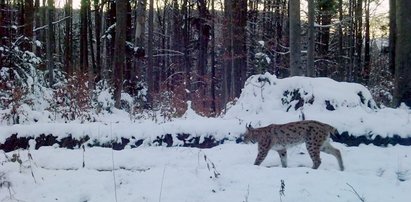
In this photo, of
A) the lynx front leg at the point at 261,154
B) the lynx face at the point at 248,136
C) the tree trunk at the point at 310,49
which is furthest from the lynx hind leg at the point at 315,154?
the tree trunk at the point at 310,49

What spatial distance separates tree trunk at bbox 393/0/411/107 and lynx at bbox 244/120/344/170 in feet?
17.6

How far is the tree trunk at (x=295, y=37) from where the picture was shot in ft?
48.6

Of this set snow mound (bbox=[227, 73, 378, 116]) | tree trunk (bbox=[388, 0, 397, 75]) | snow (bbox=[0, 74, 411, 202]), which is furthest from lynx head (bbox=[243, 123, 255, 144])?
tree trunk (bbox=[388, 0, 397, 75])

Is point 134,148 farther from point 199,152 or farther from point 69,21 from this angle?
point 69,21

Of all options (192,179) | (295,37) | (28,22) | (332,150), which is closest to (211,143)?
(332,150)

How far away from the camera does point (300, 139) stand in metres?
7.89

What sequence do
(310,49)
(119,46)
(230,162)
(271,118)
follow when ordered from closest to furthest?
1. (230,162)
2. (271,118)
3. (119,46)
4. (310,49)

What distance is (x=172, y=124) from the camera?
9.42m

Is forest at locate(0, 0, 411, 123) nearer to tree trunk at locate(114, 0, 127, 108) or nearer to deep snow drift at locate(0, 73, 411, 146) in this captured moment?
tree trunk at locate(114, 0, 127, 108)

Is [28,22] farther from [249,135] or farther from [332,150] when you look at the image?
[332,150]

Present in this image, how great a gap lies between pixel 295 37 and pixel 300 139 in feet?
25.1

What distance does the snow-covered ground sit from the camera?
579cm

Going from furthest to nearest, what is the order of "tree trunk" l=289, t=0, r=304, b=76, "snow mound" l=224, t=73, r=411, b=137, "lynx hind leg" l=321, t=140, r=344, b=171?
"tree trunk" l=289, t=0, r=304, b=76
"snow mound" l=224, t=73, r=411, b=137
"lynx hind leg" l=321, t=140, r=344, b=171

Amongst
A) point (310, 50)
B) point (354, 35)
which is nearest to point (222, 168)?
point (310, 50)
